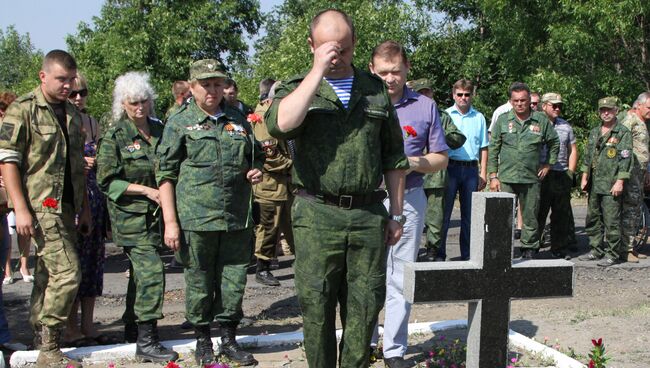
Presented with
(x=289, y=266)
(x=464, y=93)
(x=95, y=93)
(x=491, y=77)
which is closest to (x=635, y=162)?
(x=464, y=93)

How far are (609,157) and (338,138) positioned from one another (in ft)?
22.2

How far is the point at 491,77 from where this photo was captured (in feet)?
87.4

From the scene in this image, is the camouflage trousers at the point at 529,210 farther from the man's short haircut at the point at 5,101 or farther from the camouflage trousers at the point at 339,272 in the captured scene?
the camouflage trousers at the point at 339,272

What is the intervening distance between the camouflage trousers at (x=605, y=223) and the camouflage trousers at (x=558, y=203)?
0.29 metres

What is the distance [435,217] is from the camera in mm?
9383

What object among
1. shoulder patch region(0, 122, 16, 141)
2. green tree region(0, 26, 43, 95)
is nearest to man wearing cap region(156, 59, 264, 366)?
shoulder patch region(0, 122, 16, 141)

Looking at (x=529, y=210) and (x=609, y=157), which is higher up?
(x=609, y=157)

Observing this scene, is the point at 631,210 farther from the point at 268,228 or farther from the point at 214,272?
the point at 214,272

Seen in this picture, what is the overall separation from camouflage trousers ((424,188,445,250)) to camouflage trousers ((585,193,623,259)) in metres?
2.08

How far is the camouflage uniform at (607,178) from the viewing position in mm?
9797

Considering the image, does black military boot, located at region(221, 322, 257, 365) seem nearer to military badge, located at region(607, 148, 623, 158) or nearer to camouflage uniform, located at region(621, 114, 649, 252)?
military badge, located at region(607, 148, 623, 158)

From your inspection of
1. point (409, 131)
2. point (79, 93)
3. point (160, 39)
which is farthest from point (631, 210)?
point (160, 39)

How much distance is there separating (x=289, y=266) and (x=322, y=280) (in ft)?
18.4

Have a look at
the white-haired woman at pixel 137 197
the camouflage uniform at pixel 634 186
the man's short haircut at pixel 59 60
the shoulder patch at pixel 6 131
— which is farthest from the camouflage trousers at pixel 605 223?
the shoulder patch at pixel 6 131
